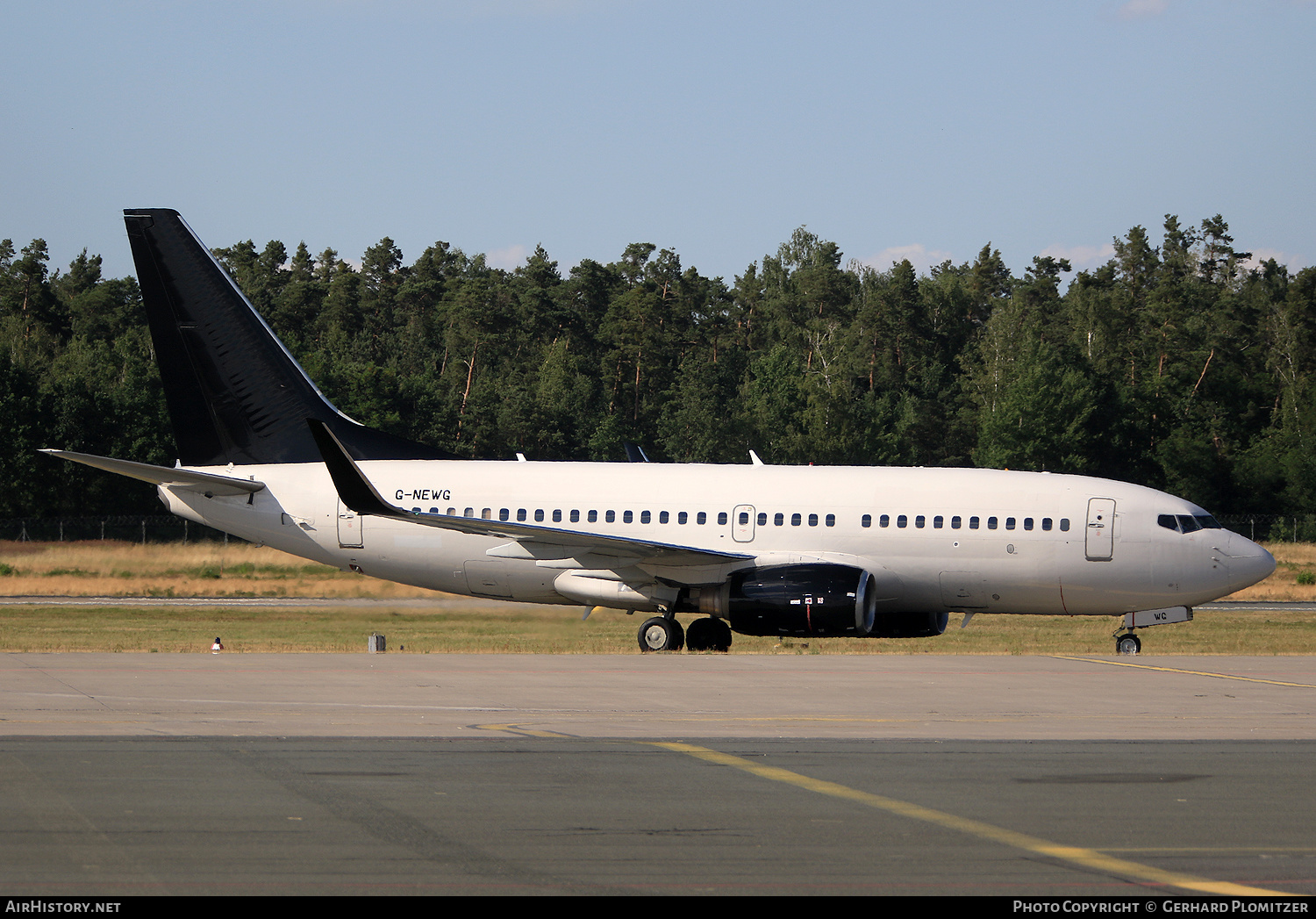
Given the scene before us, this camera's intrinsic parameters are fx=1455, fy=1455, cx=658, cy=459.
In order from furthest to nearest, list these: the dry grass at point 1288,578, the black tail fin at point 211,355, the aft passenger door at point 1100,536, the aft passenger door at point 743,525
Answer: the dry grass at point 1288,578 → the black tail fin at point 211,355 → the aft passenger door at point 743,525 → the aft passenger door at point 1100,536

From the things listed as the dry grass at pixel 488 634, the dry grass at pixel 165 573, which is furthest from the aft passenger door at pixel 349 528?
the dry grass at pixel 165 573

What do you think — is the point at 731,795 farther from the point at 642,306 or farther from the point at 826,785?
the point at 642,306

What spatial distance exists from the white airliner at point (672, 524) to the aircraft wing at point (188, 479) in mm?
67

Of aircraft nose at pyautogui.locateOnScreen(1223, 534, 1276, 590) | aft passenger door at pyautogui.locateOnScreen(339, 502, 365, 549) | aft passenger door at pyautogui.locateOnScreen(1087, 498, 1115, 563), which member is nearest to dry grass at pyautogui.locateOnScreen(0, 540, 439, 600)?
aft passenger door at pyautogui.locateOnScreen(339, 502, 365, 549)

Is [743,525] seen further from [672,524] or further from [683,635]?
[683,635]

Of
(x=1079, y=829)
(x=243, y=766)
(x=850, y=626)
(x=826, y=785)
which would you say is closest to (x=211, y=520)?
(x=850, y=626)

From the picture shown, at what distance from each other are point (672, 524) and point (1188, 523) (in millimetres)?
9377

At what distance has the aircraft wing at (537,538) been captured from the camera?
2455cm

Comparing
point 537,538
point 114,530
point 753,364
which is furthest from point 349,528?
point 753,364

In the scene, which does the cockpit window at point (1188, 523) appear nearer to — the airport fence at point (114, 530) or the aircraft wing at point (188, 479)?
the aircraft wing at point (188, 479)

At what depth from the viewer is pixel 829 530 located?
26.5 m

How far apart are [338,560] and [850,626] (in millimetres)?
10264

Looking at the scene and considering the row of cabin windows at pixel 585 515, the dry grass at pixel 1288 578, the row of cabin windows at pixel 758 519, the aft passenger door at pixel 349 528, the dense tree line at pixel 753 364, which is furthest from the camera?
the dense tree line at pixel 753 364

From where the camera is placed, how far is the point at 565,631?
1085 inches
